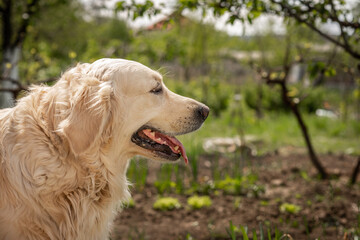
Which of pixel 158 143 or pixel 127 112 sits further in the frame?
pixel 158 143

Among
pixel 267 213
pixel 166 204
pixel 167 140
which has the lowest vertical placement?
pixel 166 204

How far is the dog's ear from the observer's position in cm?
209

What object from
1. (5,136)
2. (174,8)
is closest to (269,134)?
(174,8)

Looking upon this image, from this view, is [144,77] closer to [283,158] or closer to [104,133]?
[104,133]

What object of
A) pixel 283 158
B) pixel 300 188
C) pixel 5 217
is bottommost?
pixel 283 158

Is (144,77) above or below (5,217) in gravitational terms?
above

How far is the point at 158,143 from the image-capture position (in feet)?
8.24

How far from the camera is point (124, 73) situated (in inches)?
94.1

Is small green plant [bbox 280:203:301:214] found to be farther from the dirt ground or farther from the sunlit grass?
the sunlit grass

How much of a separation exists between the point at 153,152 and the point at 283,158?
4.32 m

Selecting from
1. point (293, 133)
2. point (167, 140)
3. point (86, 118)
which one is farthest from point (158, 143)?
point (293, 133)

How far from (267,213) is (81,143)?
7.68ft

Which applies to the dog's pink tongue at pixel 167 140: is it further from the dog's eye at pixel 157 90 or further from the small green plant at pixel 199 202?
the small green plant at pixel 199 202

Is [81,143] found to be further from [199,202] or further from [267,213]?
[267,213]
